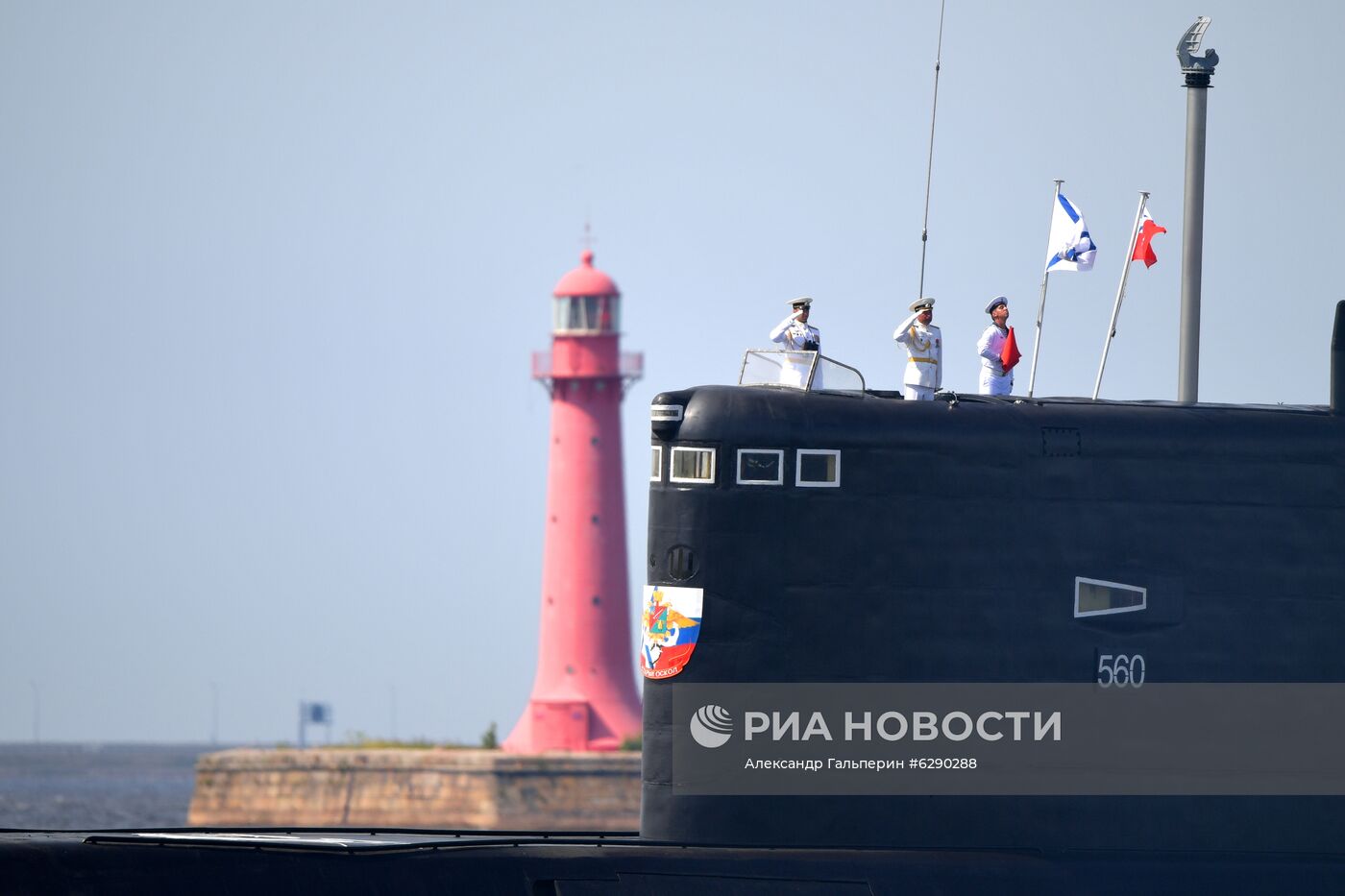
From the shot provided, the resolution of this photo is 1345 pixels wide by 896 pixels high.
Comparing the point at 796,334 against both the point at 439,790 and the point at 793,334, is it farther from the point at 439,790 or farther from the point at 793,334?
the point at 439,790

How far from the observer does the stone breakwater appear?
221ft

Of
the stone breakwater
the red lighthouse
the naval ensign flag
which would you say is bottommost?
the stone breakwater

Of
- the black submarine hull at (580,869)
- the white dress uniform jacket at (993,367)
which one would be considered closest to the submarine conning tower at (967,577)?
the black submarine hull at (580,869)

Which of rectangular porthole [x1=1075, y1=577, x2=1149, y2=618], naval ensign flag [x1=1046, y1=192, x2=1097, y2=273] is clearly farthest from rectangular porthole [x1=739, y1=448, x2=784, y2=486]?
naval ensign flag [x1=1046, y1=192, x2=1097, y2=273]

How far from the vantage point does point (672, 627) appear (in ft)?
58.4

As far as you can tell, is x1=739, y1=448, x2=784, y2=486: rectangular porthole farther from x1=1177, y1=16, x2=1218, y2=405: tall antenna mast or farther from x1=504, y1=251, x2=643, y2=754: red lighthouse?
x1=504, y1=251, x2=643, y2=754: red lighthouse

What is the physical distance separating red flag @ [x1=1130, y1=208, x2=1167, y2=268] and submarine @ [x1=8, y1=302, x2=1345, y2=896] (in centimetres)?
387

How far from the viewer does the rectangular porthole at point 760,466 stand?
17.8 metres

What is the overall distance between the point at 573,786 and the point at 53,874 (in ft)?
167

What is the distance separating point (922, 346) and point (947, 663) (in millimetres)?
3133
